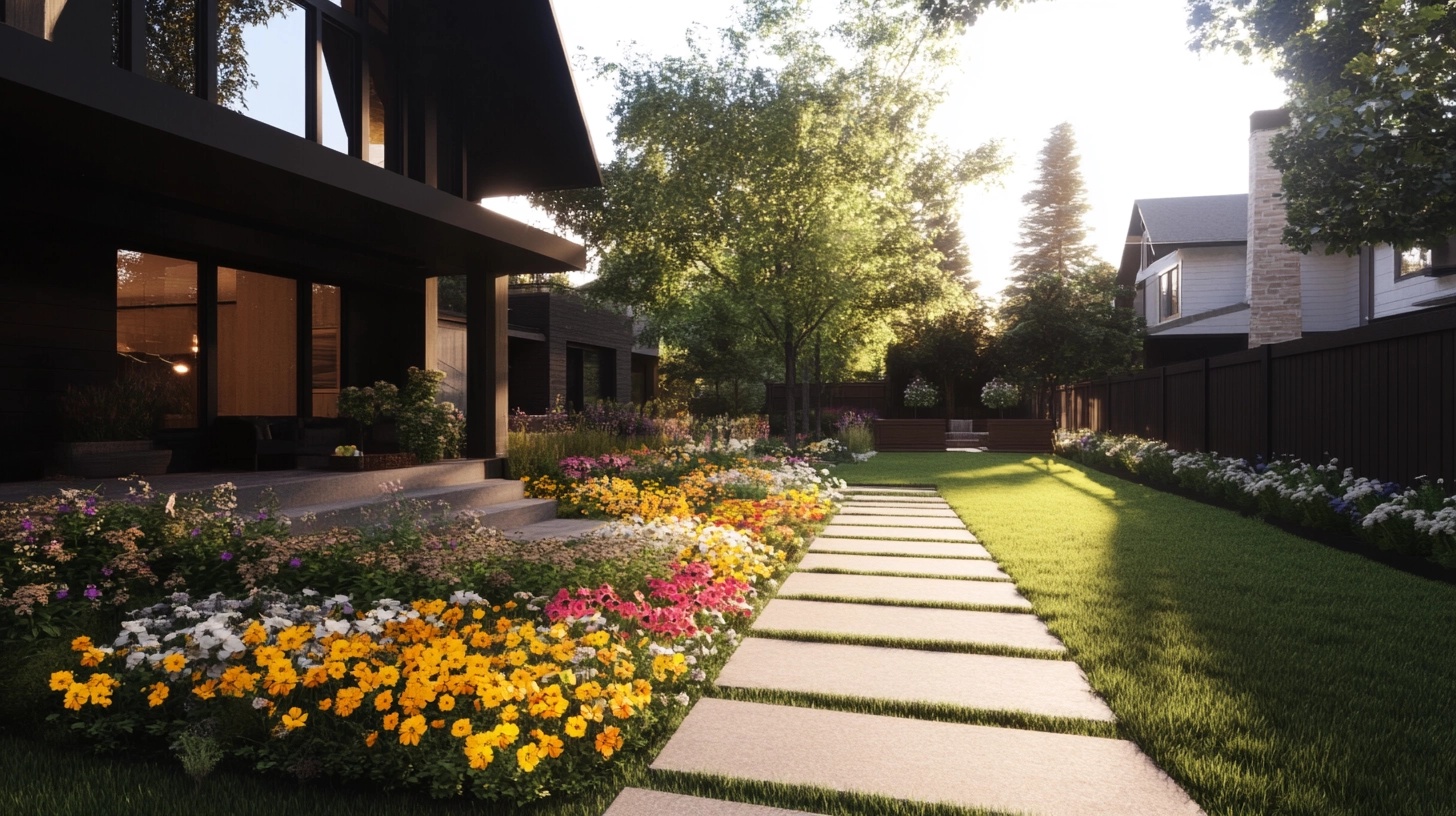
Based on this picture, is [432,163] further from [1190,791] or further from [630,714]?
[1190,791]

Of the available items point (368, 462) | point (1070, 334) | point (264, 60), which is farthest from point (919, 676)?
point (1070, 334)

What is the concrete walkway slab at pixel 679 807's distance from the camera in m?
2.13

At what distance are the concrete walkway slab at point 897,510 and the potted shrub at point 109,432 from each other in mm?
6362

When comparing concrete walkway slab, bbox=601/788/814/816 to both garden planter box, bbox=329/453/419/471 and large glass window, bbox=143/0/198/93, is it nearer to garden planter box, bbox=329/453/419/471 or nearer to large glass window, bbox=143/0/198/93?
garden planter box, bbox=329/453/419/471

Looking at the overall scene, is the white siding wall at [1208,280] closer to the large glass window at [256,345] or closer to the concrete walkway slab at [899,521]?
the concrete walkway slab at [899,521]

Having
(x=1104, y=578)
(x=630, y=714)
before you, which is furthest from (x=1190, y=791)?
(x=1104, y=578)

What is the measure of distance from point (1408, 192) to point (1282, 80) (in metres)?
1.91

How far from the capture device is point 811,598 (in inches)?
180

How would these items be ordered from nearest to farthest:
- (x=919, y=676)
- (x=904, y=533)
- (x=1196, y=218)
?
(x=919, y=676), (x=904, y=533), (x=1196, y=218)

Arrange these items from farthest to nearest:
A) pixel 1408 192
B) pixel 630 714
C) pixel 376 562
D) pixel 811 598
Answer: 1. pixel 1408 192
2. pixel 811 598
3. pixel 376 562
4. pixel 630 714

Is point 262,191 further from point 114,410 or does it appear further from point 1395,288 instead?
point 1395,288

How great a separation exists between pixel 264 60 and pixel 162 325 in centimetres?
254

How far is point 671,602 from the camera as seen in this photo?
3.83 meters

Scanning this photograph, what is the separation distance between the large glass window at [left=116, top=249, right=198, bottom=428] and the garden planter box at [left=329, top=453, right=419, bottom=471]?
63.0 inches
